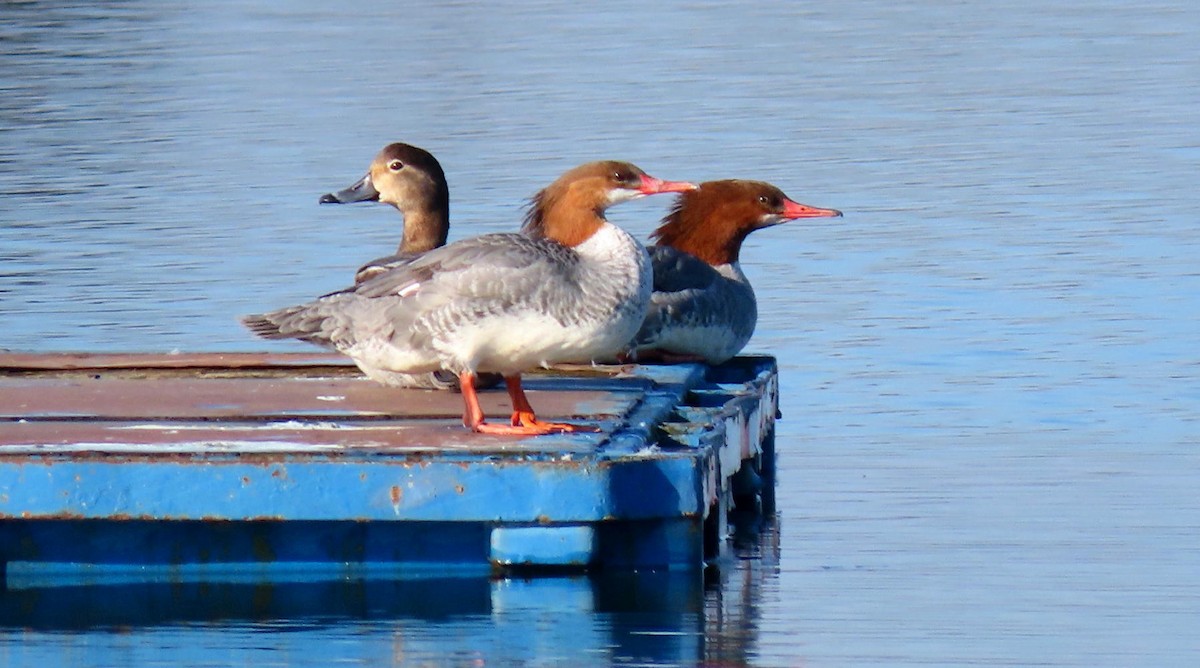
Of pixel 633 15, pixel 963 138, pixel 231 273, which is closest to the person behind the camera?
pixel 231 273

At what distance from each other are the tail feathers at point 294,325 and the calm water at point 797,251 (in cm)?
97

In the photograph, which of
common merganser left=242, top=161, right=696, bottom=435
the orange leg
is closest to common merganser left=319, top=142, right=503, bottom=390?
common merganser left=242, top=161, right=696, bottom=435

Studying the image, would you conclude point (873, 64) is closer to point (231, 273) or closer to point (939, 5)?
point (939, 5)

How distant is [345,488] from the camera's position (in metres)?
6.77

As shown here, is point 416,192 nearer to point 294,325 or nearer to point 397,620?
point 294,325

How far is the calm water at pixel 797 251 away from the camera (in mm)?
6707

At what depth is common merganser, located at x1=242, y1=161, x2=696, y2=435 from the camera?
705 cm

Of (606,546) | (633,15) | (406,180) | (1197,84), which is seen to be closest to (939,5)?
(633,15)

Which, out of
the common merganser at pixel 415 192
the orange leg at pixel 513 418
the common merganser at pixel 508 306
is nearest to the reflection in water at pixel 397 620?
the orange leg at pixel 513 418

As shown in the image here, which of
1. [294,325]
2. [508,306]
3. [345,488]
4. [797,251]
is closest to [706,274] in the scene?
[294,325]

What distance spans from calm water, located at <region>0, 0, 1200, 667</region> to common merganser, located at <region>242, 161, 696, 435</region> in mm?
683

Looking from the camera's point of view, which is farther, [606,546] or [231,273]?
[231,273]

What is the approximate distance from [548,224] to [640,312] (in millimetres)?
594

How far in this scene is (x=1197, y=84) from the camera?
21.3 metres
